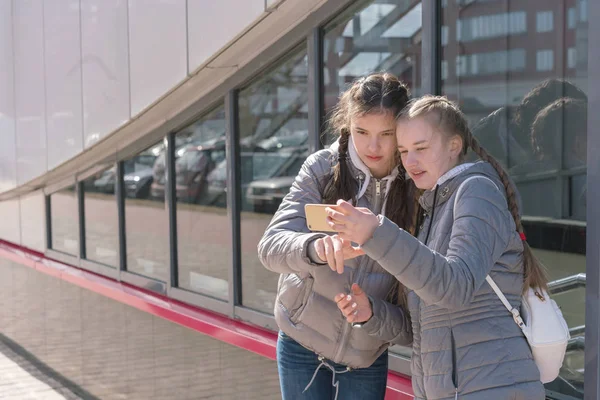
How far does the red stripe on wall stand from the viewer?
4188 mm

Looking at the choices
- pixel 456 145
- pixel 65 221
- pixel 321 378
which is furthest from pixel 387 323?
pixel 65 221

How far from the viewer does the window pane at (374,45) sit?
340 centimetres

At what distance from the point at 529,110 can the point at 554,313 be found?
98 cm

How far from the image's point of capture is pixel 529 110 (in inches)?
115

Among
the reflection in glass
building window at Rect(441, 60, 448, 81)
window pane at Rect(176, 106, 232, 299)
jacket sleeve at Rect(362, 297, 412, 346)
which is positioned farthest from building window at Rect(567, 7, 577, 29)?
window pane at Rect(176, 106, 232, 299)

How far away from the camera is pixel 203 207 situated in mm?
5176

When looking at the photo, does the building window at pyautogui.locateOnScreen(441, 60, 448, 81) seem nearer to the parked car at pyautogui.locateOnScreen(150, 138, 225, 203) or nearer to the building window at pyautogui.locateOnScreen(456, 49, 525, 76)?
the building window at pyautogui.locateOnScreen(456, 49, 525, 76)

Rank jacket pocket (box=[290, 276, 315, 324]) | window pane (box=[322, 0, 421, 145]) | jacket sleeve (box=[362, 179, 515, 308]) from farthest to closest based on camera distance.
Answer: window pane (box=[322, 0, 421, 145]) < jacket pocket (box=[290, 276, 315, 324]) < jacket sleeve (box=[362, 179, 515, 308])

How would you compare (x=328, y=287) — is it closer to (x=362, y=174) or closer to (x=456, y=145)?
(x=362, y=174)

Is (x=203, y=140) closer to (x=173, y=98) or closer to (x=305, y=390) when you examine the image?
(x=173, y=98)

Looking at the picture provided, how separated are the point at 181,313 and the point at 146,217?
3.27 feet

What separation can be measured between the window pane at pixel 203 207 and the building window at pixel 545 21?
237 cm

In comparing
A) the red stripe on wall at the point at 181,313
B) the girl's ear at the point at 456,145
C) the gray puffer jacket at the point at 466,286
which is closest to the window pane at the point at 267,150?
the red stripe on wall at the point at 181,313

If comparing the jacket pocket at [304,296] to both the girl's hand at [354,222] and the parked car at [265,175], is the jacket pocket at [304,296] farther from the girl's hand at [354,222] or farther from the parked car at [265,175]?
the parked car at [265,175]
